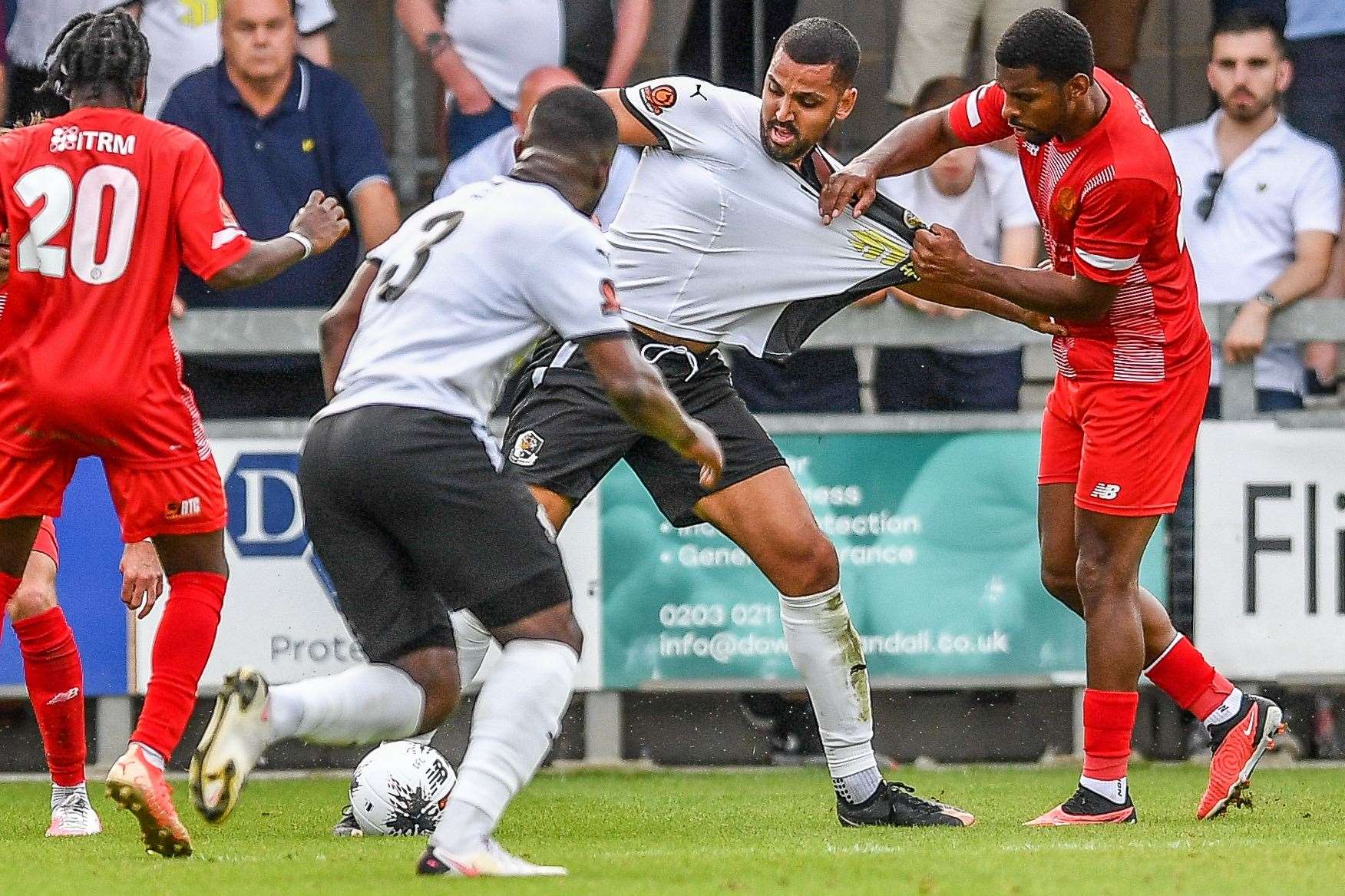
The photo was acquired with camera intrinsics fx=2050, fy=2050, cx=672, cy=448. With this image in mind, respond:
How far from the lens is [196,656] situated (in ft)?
18.8

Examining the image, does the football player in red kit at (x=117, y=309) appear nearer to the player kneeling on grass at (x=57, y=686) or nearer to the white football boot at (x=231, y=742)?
the player kneeling on grass at (x=57, y=686)

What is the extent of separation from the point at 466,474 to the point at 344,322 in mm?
669

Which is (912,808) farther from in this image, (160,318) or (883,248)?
(160,318)

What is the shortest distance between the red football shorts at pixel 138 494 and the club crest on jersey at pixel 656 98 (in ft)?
5.89

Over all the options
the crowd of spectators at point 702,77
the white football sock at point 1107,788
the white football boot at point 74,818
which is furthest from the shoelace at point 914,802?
the crowd of spectators at point 702,77

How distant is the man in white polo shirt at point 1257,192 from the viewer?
859 cm

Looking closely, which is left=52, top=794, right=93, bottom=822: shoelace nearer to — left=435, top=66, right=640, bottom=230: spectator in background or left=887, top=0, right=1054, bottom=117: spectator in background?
left=435, top=66, right=640, bottom=230: spectator in background

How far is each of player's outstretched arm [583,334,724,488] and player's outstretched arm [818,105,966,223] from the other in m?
1.81

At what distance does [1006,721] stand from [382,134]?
12.2 feet

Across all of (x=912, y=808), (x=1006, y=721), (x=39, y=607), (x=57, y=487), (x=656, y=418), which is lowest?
(x=1006, y=721)

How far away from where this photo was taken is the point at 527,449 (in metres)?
6.35

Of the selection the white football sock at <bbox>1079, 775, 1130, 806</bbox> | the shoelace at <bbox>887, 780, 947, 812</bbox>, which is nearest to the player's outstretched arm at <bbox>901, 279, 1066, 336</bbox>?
the white football sock at <bbox>1079, 775, 1130, 806</bbox>

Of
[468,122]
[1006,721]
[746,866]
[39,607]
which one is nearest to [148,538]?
[39,607]

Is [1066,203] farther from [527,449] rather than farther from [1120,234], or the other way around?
[527,449]
